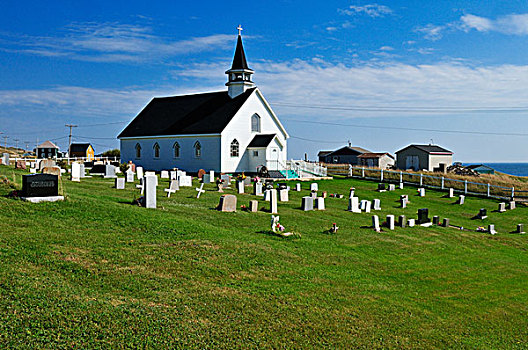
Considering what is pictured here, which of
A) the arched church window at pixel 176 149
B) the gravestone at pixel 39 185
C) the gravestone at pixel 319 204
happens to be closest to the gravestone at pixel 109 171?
the arched church window at pixel 176 149

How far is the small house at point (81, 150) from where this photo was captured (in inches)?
3250

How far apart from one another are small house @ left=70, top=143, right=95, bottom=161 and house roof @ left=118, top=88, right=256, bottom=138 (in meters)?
35.4

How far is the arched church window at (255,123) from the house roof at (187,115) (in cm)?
180

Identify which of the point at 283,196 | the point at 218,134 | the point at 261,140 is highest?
the point at 218,134

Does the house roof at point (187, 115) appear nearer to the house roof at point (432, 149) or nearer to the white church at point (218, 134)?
the white church at point (218, 134)

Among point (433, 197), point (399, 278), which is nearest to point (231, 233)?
point (399, 278)

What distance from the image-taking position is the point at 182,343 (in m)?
7.64

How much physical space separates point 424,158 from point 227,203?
170 ft

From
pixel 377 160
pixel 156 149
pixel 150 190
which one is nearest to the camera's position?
pixel 150 190

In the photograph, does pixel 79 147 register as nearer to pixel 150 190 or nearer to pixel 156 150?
pixel 156 150

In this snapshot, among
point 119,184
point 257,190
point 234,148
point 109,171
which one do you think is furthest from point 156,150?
point 257,190

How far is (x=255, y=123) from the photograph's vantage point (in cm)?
4356

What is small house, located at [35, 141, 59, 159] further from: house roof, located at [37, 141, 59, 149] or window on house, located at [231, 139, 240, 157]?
window on house, located at [231, 139, 240, 157]

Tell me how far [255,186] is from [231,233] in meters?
11.4
